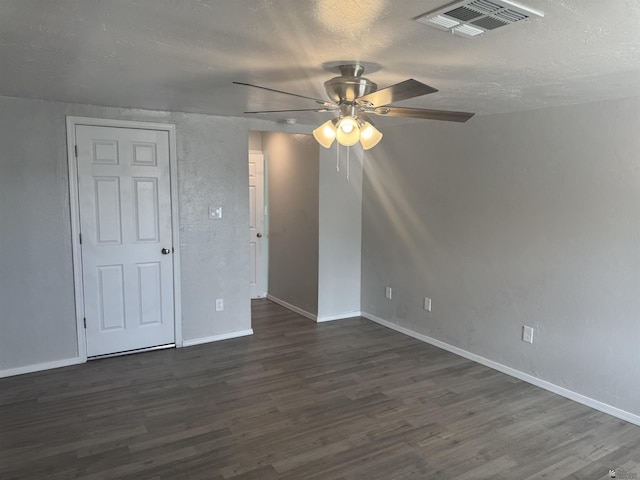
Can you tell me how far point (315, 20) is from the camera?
1.78m

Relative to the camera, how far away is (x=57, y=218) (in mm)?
3693

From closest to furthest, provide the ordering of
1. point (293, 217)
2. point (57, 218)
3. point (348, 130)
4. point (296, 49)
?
1. point (296, 49)
2. point (348, 130)
3. point (57, 218)
4. point (293, 217)

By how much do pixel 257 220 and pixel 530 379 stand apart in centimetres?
380

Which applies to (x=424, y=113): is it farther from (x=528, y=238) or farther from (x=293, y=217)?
(x=293, y=217)

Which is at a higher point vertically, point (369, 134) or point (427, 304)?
point (369, 134)

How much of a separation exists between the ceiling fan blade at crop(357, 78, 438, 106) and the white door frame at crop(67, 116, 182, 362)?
2.28m

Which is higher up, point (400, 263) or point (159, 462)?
point (400, 263)

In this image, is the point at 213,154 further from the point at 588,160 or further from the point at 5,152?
the point at 588,160

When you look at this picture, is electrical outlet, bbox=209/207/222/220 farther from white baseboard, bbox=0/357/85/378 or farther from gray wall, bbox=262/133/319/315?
white baseboard, bbox=0/357/85/378

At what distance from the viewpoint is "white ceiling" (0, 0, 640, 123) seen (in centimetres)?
170

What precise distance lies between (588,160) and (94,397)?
388 cm

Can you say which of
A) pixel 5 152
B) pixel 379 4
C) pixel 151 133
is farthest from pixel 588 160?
pixel 5 152

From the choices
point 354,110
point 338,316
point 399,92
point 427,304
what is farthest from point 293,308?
point 399,92

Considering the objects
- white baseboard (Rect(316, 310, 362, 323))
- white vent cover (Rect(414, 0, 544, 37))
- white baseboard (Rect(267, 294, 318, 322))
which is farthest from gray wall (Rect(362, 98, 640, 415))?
white vent cover (Rect(414, 0, 544, 37))
